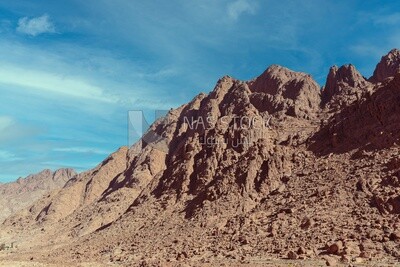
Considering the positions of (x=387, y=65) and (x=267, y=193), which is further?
(x=387, y=65)

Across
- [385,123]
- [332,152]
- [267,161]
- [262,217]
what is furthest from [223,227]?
[385,123]

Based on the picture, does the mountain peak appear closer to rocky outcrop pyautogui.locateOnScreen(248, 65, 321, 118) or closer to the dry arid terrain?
the dry arid terrain

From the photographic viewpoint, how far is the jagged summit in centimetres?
7988

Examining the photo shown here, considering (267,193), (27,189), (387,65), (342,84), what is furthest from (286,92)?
(27,189)

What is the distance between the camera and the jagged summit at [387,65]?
7988 cm

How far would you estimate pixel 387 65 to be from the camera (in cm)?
8069

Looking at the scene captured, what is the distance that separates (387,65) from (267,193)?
147 feet

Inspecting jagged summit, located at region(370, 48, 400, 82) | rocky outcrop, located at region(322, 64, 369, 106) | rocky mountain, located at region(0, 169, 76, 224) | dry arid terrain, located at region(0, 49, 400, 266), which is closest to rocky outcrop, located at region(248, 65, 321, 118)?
dry arid terrain, located at region(0, 49, 400, 266)

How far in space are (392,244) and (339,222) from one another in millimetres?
6093

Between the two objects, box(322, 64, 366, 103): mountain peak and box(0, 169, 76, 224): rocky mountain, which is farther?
box(0, 169, 76, 224): rocky mountain

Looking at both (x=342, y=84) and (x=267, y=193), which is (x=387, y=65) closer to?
(x=342, y=84)

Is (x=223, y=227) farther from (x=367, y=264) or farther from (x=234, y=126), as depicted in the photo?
(x=234, y=126)

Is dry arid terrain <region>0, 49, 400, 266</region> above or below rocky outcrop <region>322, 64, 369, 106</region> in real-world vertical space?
below

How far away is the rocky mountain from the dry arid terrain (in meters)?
80.2
